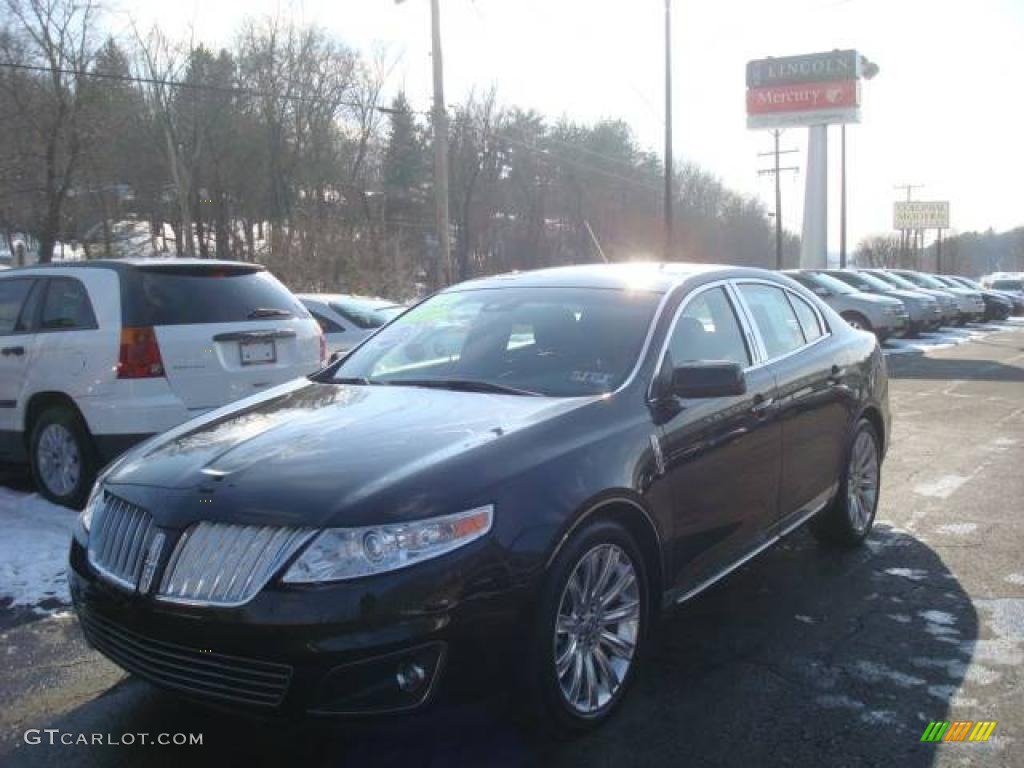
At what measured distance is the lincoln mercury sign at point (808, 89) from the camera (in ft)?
138

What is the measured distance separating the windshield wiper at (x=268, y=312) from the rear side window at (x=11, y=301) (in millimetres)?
1621

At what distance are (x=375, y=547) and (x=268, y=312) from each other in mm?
4245

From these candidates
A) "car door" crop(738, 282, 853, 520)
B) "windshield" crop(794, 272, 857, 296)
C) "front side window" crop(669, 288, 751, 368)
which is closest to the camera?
"front side window" crop(669, 288, 751, 368)

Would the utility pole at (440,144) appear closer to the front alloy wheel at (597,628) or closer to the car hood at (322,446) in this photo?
the car hood at (322,446)

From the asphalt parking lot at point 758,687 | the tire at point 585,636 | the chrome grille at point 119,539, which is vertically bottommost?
the asphalt parking lot at point 758,687

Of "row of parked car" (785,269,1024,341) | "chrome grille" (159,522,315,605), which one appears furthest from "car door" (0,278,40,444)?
"row of parked car" (785,269,1024,341)

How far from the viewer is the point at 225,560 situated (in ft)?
8.95

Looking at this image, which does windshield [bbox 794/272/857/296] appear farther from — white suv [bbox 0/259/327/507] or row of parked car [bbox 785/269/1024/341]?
white suv [bbox 0/259/327/507]

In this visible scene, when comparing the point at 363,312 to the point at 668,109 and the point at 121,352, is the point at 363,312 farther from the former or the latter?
the point at 668,109

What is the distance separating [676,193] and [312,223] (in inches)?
2122

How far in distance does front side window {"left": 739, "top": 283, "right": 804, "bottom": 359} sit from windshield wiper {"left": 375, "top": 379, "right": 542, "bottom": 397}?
1.48m

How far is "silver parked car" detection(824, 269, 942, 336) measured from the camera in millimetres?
22188

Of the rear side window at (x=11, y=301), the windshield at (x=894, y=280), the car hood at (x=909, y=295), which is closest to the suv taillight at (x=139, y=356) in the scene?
the rear side window at (x=11, y=301)

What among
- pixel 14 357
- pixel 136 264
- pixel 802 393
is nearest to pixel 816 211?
pixel 136 264
